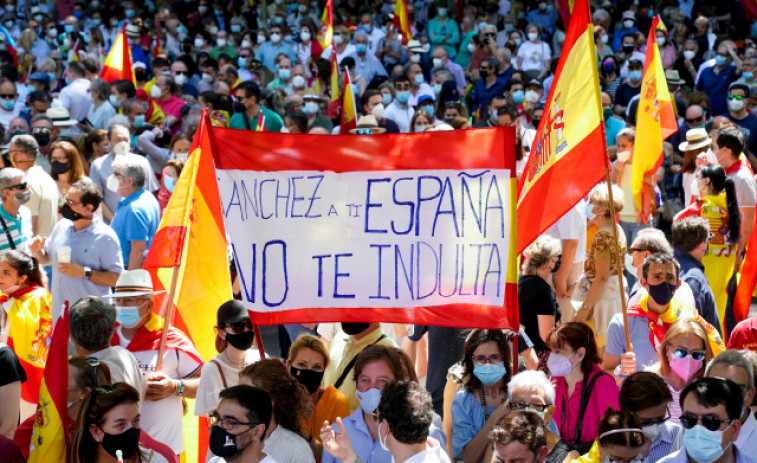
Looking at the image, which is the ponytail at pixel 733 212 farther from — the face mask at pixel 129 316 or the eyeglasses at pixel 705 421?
the face mask at pixel 129 316

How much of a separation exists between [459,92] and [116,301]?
1105 cm

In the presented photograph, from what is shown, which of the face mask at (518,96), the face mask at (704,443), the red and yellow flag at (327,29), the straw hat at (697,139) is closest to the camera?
the face mask at (704,443)

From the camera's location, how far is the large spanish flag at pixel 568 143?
5.86 meters

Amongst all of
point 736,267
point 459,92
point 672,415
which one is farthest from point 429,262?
point 459,92

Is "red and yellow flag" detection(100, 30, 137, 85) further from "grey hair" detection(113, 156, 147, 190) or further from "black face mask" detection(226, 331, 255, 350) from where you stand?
"black face mask" detection(226, 331, 255, 350)

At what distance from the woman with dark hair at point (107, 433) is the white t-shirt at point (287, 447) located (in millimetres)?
477

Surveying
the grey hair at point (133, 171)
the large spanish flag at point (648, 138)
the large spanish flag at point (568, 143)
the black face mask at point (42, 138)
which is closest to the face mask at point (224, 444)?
the large spanish flag at point (568, 143)

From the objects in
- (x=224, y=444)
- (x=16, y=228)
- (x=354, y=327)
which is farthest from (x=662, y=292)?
(x=16, y=228)

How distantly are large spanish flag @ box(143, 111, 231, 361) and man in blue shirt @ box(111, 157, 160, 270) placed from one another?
1.60 meters

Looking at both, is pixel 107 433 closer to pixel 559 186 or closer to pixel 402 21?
pixel 559 186

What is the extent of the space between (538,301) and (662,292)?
2.85 ft

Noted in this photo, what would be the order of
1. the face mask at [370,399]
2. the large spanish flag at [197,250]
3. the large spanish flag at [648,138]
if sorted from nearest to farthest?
the face mask at [370,399] < the large spanish flag at [197,250] < the large spanish flag at [648,138]

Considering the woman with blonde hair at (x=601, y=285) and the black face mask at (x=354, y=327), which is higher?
the woman with blonde hair at (x=601, y=285)

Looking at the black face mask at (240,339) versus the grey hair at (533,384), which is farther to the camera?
the black face mask at (240,339)
